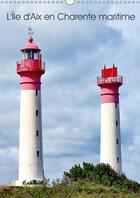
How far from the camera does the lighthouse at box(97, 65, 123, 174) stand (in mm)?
57469

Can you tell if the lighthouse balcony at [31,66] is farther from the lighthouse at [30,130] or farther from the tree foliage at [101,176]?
the tree foliage at [101,176]

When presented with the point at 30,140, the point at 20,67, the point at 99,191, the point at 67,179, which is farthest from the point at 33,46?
the point at 99,191

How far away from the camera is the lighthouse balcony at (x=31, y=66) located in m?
51.2

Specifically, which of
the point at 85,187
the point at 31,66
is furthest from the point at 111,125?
the point at 85,187

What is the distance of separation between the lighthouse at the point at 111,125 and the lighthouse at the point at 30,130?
343 inches

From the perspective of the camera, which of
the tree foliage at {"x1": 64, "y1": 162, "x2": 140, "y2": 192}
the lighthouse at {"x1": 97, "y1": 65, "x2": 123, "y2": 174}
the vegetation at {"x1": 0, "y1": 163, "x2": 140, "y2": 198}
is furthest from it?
the lighthouse at {"x1": 97, "y1": 65, "x2": 123, "y2": 174}

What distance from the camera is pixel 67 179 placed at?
46.3 m

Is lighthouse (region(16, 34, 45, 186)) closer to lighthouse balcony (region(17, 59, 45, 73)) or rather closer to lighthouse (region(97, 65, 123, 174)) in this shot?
lighthouse balcony (region(17, 59, 45, 73))

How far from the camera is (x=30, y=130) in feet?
163

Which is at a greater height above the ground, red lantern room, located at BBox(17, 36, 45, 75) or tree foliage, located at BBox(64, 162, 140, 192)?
red lantern room, located at BBox(17, 36, 45, 75)

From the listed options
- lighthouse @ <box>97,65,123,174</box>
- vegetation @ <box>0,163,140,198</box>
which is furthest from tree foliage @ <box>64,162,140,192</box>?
lighthouse @ <box>97,65,123,174</box>

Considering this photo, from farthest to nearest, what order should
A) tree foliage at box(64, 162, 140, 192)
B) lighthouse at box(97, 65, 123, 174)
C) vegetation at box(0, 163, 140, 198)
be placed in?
1. lighthouse at box(97, 65, 123, 174)
2. tree foliage at box(64, 162, 140, 192)
3. vegetation at box(0, 163, 140, 198)

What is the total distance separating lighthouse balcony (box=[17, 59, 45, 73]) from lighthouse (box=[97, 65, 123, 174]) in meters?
8.39

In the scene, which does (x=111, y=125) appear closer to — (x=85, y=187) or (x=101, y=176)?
(x=101, y=176)
